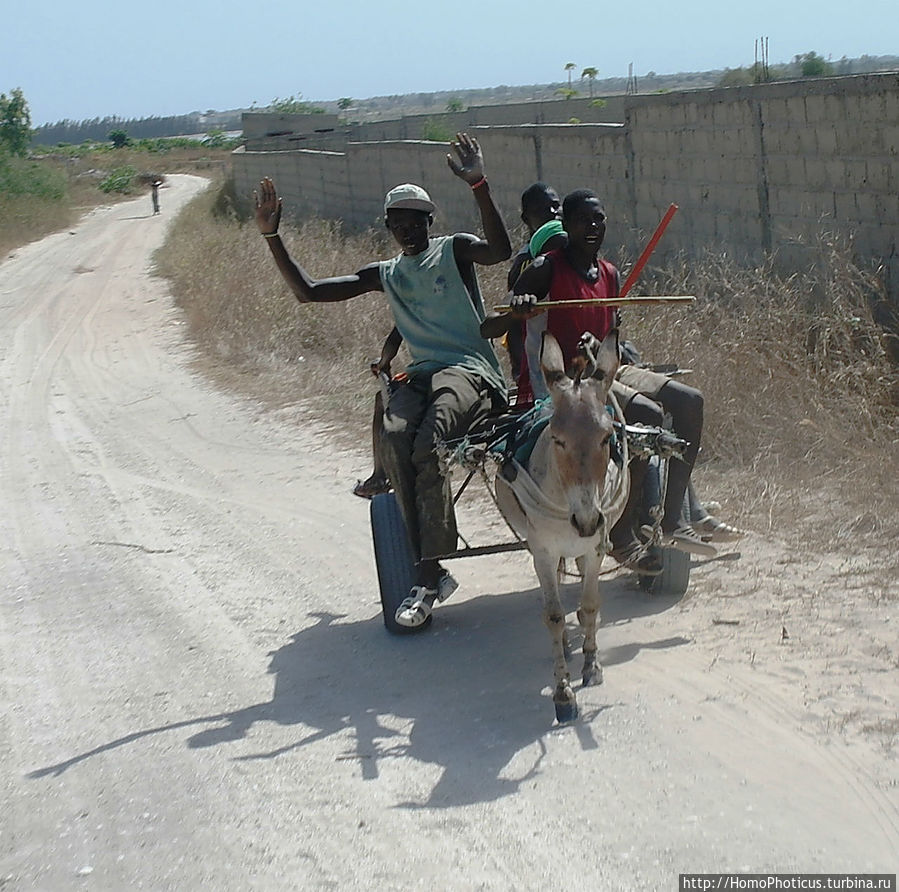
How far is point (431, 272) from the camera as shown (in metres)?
5.92

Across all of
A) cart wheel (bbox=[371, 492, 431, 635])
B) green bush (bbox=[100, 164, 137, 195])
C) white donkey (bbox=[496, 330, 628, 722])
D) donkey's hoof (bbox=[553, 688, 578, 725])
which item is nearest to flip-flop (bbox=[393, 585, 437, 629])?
cart wheel (bbox=[371, 492, 431, 635])

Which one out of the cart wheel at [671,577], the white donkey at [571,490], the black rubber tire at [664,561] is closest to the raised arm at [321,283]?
the white donkey at [571,490]

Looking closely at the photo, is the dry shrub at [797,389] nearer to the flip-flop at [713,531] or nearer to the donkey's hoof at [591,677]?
the flip-flop at [713,531]

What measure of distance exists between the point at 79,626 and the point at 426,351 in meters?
2.34

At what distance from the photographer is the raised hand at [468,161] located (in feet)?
18.4

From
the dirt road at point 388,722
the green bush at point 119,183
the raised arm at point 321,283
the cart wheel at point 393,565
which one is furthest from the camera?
the green bush at point 119,183

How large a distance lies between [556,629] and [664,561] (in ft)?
3.86

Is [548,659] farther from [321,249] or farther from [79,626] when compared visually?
[321,249]

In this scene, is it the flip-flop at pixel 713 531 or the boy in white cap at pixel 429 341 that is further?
the flip-flop at pixel 713 531

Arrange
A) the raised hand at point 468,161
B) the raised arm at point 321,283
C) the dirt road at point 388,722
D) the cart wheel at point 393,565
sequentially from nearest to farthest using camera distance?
1. the dirt road at point 388,722
2. the raised hand at point 468,161
3. the cart wheel at point 393,565
4. the raised arm at point 321,283

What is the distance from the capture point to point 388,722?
16.7 feet

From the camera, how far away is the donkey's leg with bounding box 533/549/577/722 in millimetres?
4863

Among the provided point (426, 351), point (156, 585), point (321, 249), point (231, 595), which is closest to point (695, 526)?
point (426, 351)

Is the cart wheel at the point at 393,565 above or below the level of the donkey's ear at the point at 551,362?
below
